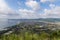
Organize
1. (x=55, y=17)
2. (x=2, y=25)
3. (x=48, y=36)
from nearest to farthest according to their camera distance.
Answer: (x=48, y=36)
(x=2, y=25)
(x=55, y=17)

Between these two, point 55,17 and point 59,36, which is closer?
point 59,36

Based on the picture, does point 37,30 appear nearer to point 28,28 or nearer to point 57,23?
point 28,28

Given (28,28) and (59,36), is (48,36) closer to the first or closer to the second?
(59,36)

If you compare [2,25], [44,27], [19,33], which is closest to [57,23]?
[44,27]

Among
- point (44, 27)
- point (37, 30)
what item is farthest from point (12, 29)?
point (44, 27)

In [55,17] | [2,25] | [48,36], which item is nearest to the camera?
[48,36]

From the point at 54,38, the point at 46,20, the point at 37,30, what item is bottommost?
the point at 54,38

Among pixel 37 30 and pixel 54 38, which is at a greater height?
pixel 37 30
